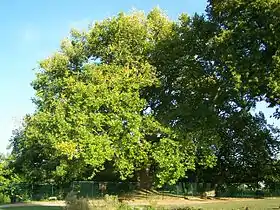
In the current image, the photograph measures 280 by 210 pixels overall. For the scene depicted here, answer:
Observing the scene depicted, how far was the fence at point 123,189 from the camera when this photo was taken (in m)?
45.0

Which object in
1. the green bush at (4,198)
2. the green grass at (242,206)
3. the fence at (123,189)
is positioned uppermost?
the fence at (123,189)

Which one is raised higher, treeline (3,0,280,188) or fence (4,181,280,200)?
treeline (3,0,280,188)

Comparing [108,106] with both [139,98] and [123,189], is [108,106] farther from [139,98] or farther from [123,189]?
[123,189]

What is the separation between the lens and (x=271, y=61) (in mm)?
26094

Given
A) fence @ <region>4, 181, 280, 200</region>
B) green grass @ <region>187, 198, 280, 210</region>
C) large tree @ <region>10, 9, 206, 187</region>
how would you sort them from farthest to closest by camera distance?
fence @ <region>4, 181, 280, 200</region> < large tree @ <region>10, 9, 206, 187</region> < green grass @ <region>187, 198, 280, 210</region>

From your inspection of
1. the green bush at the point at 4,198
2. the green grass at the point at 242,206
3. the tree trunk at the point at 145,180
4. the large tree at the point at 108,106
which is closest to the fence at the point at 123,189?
the tree trunk at the point at 145,180

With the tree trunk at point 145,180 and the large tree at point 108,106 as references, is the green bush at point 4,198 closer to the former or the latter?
the large tree at point 108,106

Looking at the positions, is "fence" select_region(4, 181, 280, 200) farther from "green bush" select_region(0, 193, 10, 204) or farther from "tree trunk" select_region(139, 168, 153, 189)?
"green bush" select_region(0, 193, 10, 204)

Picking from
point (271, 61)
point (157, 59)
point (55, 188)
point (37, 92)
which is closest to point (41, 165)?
point (55, 188)

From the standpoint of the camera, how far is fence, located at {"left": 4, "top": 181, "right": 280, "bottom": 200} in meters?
45.0

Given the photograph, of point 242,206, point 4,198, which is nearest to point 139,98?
point 242,206

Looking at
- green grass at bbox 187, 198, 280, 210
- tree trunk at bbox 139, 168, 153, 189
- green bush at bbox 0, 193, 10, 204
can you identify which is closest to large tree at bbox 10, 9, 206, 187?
tree trunk at bbox 139, 168, 153, 189

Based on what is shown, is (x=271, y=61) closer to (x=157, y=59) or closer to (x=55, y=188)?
(x=157, y=59)

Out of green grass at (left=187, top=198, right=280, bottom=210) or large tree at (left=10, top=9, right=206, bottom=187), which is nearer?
green grass at (left=187, top=198, right=280, bottom=210)
